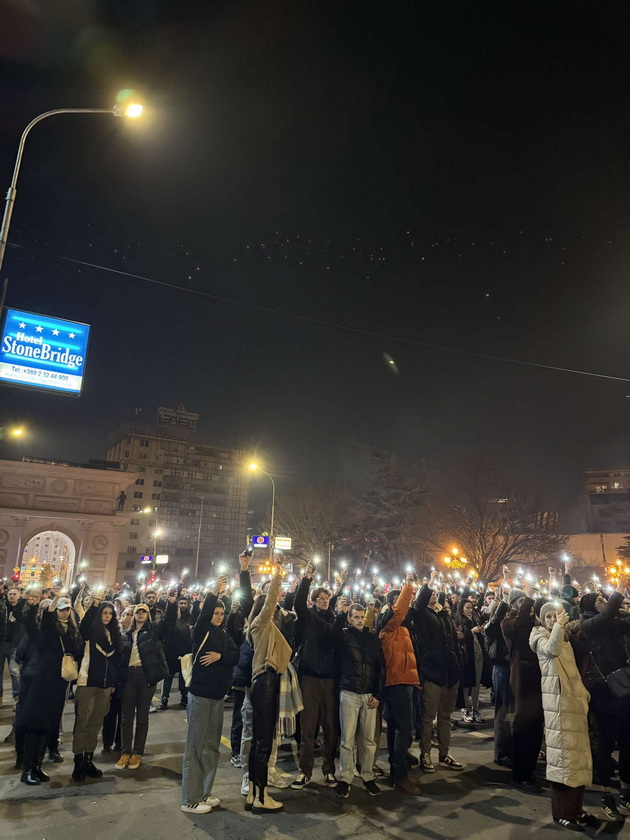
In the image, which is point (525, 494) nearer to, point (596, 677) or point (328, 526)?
point (328, 526)

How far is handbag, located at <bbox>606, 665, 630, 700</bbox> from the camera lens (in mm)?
6137

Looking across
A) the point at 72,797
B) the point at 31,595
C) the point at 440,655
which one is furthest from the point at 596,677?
the point at 31,595

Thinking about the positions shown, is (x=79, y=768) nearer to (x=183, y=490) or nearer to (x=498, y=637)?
(x=498, y=637)

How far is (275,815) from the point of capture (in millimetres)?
5488

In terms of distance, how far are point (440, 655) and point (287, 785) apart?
2671mm

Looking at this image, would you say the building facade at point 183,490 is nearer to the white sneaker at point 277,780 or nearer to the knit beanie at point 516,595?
the white sneaker at point 277,780

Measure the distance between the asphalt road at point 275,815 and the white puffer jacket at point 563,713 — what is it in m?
0.53

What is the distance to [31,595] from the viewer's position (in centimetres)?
793

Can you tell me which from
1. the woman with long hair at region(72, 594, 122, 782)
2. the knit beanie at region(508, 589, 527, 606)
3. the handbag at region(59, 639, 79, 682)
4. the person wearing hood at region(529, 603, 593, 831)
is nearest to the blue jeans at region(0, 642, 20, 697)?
the handbag at region(59, 639, 79, 682)

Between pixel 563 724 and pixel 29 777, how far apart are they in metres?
6.35

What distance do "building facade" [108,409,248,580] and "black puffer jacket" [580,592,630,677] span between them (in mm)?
95655

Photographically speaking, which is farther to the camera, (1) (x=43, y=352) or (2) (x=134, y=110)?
(1) (x=43, y=352)

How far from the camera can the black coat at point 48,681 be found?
6.57m

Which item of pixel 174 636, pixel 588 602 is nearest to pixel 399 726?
pixel 588 602
